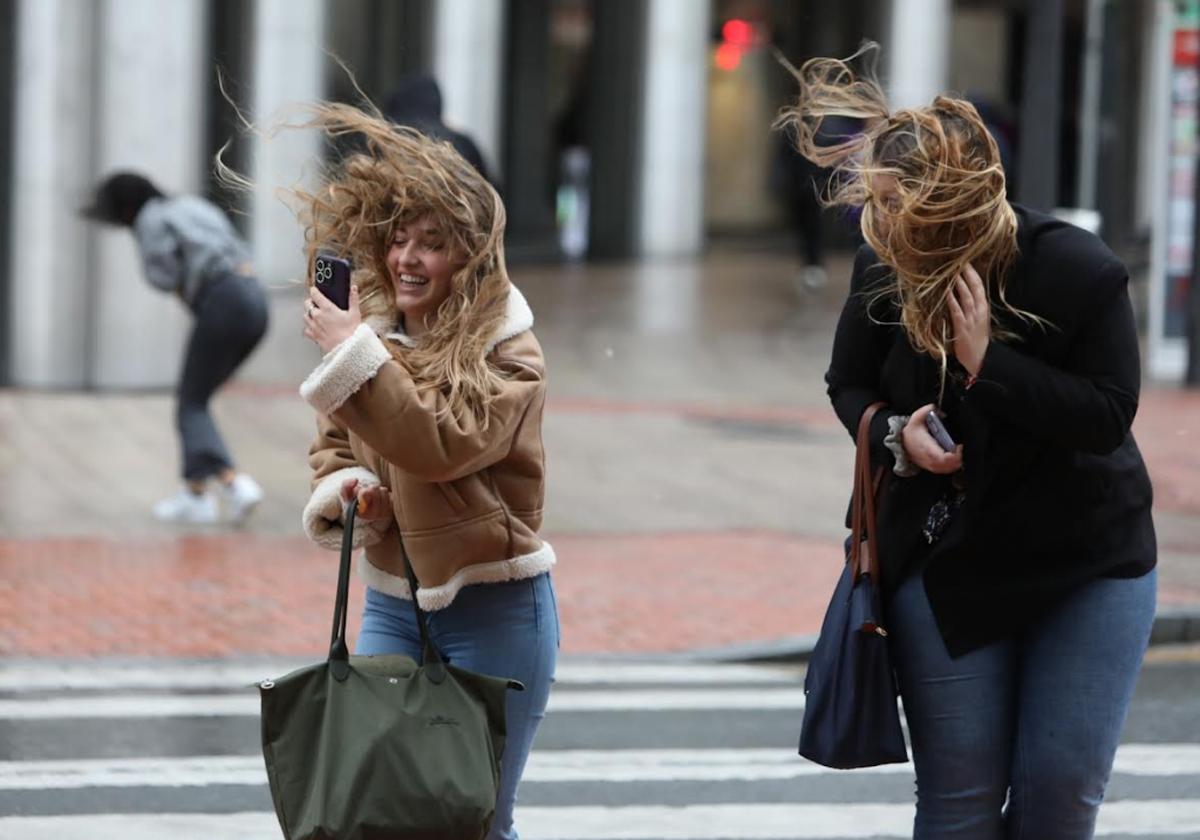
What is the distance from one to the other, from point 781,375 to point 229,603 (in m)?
8.98

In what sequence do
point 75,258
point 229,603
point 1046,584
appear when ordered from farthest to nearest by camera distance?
point 75,258, point 229,603, point 1046,584

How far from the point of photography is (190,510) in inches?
452

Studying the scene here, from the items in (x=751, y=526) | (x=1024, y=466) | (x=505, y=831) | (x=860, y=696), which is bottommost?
(x=751, y=526)

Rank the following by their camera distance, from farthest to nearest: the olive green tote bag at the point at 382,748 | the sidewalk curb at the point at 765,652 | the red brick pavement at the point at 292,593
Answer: the red brick pavement at the point at 292,593 → the sidewalk curb at the point at 765,652 → the olive green tote bag at the point at 382,748

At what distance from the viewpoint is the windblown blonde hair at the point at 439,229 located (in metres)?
4.12

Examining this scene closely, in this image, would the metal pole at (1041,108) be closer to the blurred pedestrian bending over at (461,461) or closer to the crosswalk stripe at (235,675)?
the crosswalk stripe at (235,675)

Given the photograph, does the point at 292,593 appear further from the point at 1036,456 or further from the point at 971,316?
the point at 971,316

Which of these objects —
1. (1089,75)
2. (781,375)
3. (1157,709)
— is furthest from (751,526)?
(1089,75)

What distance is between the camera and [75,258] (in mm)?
15969

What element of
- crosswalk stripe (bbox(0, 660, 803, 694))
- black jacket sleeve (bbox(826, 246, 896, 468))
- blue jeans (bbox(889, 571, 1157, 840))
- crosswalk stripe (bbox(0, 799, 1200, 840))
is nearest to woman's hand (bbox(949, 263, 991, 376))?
black jacket sleeve (bbox(826, 246, 896, 468))

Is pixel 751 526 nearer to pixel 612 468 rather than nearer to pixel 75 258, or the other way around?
pixel 612 468

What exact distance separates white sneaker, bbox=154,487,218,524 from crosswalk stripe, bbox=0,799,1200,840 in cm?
526

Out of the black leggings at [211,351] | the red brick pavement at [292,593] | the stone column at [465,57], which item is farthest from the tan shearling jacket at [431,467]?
the stone column at [465,57]

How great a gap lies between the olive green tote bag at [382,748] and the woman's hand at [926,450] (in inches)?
31.7
